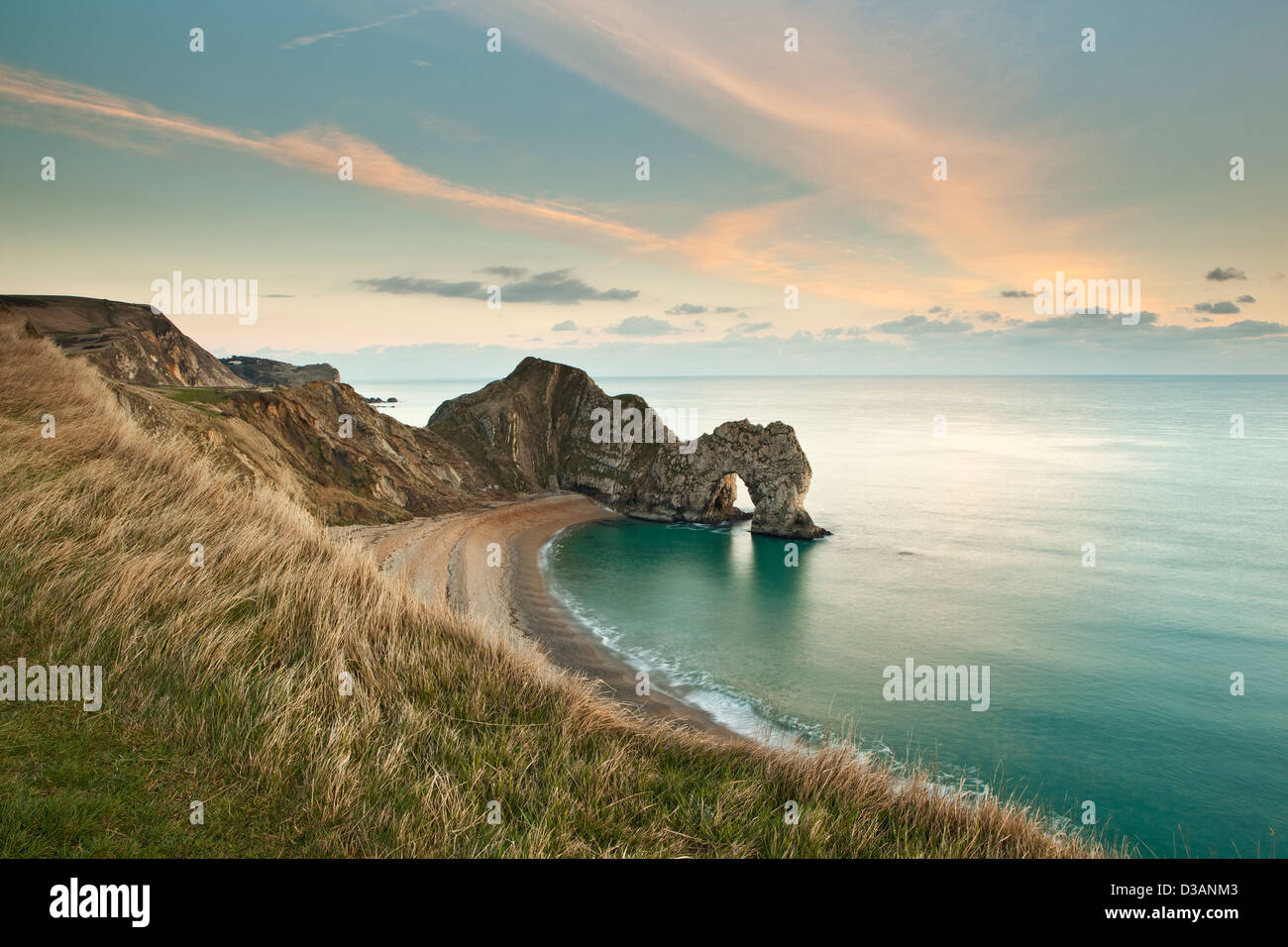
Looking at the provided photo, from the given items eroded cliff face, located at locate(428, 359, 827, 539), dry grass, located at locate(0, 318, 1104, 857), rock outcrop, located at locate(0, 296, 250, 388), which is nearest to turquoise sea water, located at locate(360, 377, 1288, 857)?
dry grass, located at locate(0, 318, 1104, 857)

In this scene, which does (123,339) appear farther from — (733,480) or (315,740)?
(315,740)

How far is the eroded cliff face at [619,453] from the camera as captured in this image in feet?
202

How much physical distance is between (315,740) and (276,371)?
13504 centimetres

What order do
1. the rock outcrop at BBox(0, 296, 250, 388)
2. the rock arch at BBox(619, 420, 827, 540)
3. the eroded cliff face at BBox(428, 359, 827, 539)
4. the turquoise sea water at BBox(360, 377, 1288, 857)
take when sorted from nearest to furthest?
the turquoise sea water at BBox(360, 377, 1288, 857) < the rock arch at BBox(619, 420, 827, 540) < the eroded cliff face at BBox(428, 359, 827, 539) < the rock outcrop at BBox(0, 296, 250, 388)

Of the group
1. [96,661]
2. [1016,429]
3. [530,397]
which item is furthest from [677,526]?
[1016,429]

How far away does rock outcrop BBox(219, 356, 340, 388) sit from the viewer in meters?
116

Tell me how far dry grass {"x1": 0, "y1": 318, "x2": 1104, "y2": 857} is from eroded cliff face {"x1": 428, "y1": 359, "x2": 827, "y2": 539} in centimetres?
5332

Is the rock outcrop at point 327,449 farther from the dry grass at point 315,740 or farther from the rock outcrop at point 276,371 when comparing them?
A: the rock outcrop at point 276,371

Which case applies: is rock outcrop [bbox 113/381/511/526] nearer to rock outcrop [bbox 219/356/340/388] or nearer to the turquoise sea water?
the turquoise sea water

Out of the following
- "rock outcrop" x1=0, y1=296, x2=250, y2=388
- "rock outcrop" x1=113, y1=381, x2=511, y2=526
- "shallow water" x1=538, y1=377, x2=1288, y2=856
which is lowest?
"shallow water" x1=538, y1=377, x2=1288, y2=856

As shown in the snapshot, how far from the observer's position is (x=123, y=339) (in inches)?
2606

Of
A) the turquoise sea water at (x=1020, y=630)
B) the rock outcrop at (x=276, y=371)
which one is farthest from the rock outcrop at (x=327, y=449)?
the rock outcrop at (x=276, y=371)

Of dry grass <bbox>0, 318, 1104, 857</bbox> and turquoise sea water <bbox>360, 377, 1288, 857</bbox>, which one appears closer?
dry grass <bbox>0, 318, 1104, 857</bbox>

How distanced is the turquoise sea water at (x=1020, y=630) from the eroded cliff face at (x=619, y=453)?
12.7ft
